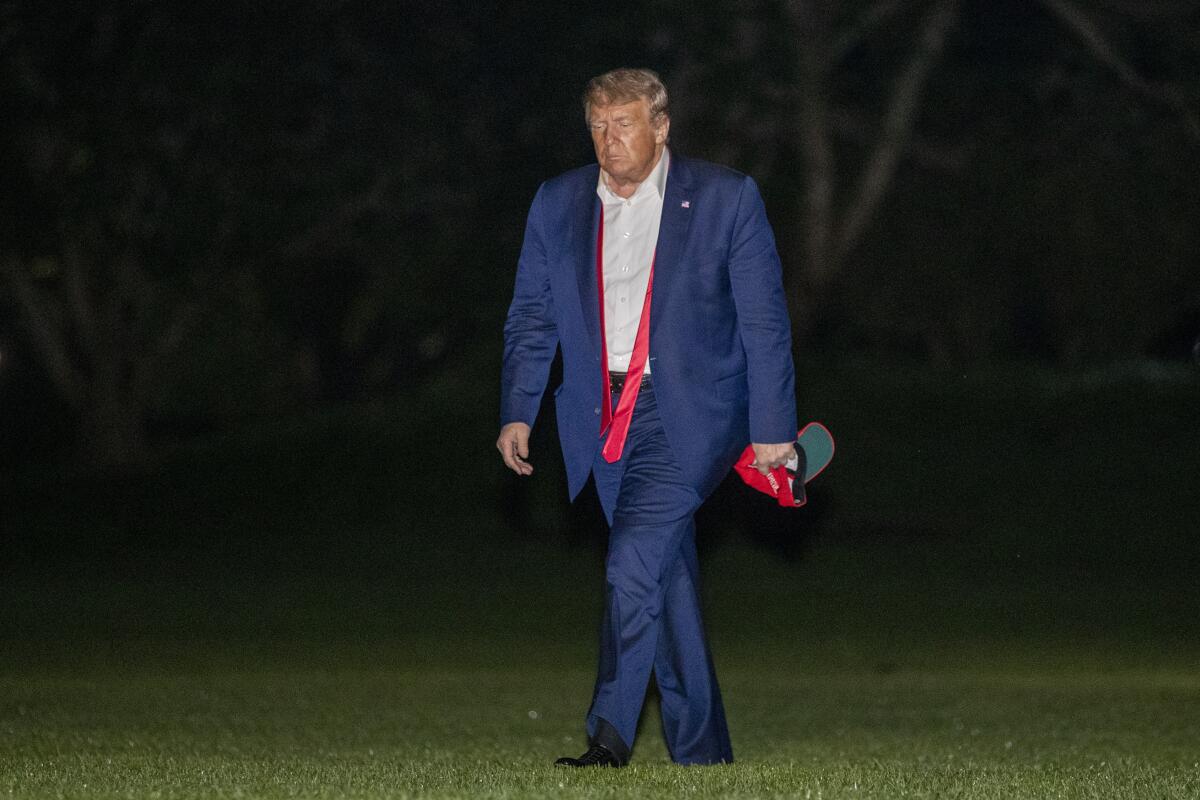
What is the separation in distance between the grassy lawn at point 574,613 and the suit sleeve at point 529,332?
113 cm

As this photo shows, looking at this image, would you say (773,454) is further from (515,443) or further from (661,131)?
(661,131)

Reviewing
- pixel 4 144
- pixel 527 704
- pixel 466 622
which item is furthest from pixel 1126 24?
pixel 527 704

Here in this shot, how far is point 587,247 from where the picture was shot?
20.8 ft

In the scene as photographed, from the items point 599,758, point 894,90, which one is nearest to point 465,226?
point 894,90

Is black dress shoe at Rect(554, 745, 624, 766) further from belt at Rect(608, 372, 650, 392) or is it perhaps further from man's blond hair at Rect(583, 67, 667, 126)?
man's blond hair at Rect(583, 67, 667, 126)

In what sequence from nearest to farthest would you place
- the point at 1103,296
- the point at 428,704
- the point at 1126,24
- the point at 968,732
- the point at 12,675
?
1. the point at 968,732
2. the point at 428,704
3. the point at 12,675
4. the point at 1126,24
5. the point at 1103,296

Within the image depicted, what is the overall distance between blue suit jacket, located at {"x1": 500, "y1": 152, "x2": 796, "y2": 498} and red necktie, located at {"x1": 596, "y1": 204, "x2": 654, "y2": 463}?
0.02m

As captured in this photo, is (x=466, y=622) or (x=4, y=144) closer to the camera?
(x=466, y=622)

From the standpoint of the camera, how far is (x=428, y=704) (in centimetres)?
1004

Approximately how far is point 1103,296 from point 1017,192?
725 cm

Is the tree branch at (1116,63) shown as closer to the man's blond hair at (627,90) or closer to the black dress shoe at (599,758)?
the man's blond hair at (627,90)

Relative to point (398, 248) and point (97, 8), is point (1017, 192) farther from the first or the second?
point (97, 8)

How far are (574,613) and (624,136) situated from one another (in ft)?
32.2

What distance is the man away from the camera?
20.5 ft
